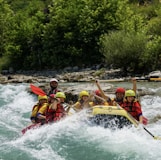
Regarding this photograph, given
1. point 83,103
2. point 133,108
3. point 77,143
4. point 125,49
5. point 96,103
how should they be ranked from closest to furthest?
1. point 77,143
2. point 133,108
3. point 83,103
4. point 96,103
5. point 125,49

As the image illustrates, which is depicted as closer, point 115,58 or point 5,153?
point 5,153

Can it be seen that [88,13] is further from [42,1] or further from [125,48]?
[42,1]

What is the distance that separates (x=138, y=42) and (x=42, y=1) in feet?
103

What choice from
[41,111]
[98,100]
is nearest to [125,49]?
[98,100]

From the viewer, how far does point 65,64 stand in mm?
28281

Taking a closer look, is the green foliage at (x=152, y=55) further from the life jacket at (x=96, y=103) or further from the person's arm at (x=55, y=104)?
the person's arm at (x=55, y=104)

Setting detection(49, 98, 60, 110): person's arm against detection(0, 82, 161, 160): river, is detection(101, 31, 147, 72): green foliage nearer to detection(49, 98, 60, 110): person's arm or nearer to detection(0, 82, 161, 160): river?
detection(0, 82, 161, 160): river

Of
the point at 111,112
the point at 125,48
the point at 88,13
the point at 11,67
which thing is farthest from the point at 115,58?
the point at 111,112

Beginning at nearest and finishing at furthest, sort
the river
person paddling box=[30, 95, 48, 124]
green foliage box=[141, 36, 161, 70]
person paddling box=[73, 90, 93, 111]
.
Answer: the river
person paddling box=[30, 95, 48, 124]
person paddling box=[73, 90, 93, 111]
green foliage box=[141, 36, 161, 70]

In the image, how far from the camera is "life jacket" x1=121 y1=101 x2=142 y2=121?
30.8ft

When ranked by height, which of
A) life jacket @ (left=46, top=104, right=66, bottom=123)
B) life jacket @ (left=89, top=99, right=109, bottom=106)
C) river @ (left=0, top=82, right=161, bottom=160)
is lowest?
river @ (left=0, top=82, right=161, bottom=160)

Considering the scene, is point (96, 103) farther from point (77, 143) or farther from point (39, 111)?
point (77, 143)

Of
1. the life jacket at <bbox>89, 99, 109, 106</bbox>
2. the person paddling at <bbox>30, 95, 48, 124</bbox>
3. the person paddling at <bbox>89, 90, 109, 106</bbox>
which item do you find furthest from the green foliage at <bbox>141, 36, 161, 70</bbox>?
the person paddling at <bbox>30, 95, 48, 124</bbox>

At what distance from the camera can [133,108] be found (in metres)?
9.45
